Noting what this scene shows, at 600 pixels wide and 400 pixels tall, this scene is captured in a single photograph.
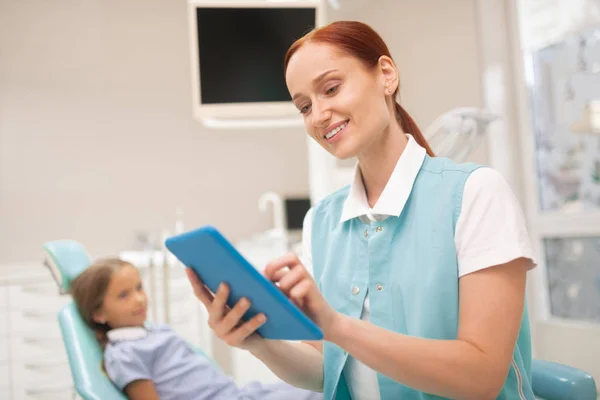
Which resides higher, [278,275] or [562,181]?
[562,181]

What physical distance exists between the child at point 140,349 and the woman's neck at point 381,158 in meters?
1.04

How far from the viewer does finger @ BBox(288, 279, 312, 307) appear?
74 centimetres

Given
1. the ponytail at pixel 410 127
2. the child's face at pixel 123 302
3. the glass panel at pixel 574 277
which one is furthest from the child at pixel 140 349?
the glass panel at pixel 574 277

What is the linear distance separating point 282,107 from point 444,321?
6.16 ft

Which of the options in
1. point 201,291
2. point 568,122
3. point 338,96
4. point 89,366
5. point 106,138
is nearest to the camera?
point 201,291

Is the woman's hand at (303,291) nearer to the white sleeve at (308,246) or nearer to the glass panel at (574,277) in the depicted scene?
the white sleeve at (308,246)

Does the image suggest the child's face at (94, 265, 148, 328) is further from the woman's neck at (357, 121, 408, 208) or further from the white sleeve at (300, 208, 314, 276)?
the woman's neck at (357, 121, 408, 208)

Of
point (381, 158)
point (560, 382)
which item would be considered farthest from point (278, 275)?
point (560, 382)

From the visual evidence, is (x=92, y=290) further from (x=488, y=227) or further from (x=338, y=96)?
(x=488, y=227)

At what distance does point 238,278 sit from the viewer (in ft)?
2.42

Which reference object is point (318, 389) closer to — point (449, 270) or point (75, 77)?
point (449, 270)

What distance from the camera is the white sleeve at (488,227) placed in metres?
0.86

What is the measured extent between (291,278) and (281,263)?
4cm

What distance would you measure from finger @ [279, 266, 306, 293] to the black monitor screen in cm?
200
